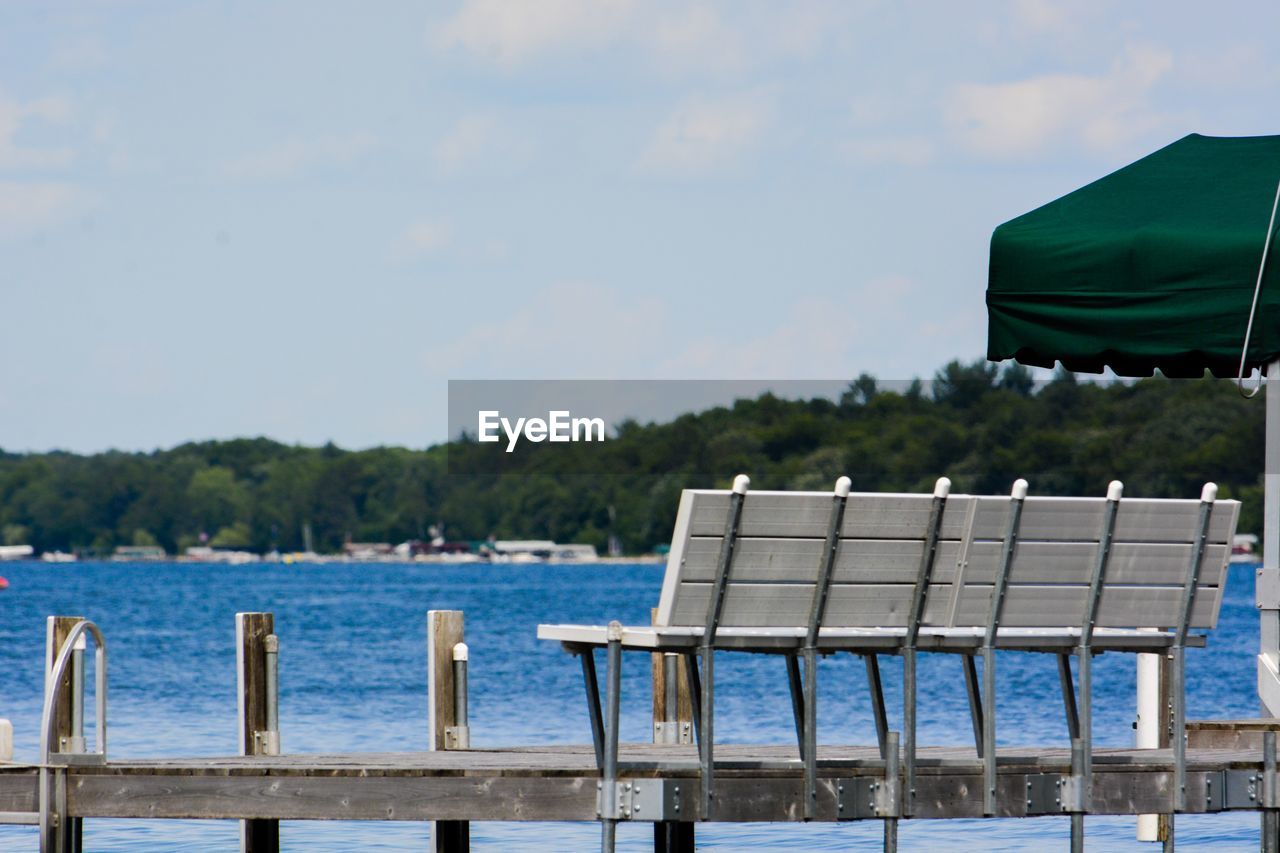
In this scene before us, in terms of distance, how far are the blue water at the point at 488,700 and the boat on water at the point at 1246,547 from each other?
50062mm

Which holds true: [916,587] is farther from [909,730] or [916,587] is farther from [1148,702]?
[1148,702]

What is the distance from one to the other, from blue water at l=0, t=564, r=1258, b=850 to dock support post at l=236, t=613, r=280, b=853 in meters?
5.29

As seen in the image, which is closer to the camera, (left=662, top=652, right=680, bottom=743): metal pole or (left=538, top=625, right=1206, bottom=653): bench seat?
(left=538, top=625, right=1206, bottom=653): bench seat

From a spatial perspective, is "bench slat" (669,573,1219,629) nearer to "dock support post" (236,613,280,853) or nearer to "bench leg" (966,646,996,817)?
"bench leg" (966,646,996,817)

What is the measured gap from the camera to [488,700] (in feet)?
126

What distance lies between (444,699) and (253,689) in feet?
3.64

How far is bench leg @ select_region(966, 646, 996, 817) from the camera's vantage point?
26.7ft

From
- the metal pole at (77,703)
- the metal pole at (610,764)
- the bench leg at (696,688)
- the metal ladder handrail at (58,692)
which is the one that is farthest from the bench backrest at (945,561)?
the metal pole at (77,703)

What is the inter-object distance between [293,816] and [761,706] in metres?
28.5

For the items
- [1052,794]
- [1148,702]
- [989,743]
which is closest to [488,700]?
[1148,702]

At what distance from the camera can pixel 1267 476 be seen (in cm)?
988

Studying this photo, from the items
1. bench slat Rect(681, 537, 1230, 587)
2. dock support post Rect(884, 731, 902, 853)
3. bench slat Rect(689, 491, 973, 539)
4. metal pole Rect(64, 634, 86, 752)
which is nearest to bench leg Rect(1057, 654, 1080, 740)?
bench slat Rect(681, 537, 1230, 587)

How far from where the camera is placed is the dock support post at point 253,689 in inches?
472

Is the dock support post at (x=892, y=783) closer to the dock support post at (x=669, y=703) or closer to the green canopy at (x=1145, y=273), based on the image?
the green canopy at (x=1145, y=273)
